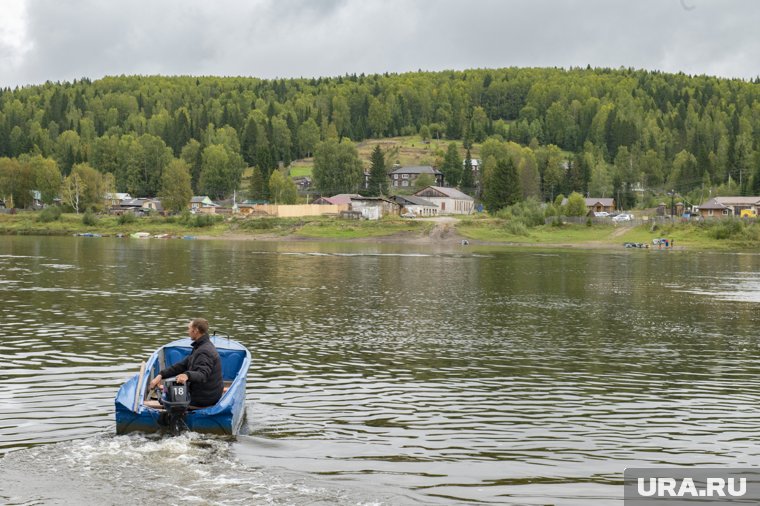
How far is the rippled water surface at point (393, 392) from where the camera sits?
19.2 m

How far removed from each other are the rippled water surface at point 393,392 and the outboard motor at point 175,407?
0.47 meters

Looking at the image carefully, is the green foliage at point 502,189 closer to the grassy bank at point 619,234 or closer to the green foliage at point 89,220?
the grassy bank at point 619,234

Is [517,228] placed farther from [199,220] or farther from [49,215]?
[49,215]

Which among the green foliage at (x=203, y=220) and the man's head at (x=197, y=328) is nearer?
the man's head at (x=197, y=328)

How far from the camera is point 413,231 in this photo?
170875mm

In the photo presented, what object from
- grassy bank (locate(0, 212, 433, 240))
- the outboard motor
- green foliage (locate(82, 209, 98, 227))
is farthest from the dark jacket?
green foliage (locate(82, 209, 98, 227))

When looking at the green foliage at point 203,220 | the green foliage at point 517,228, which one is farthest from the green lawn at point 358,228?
the green foliage at point 203,220

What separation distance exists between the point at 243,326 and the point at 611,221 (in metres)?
138

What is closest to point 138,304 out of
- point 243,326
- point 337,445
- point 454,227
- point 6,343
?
point 243,326

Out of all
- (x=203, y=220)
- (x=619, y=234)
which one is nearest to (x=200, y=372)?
(x=619, y=234)

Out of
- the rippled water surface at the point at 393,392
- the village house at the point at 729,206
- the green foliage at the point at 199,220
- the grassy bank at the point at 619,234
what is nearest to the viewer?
the rippled water surface at the point at 393,392

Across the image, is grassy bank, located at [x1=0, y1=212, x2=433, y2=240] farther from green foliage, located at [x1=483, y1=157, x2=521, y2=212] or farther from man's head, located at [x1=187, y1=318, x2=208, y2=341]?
man's head, located at [x1=187, y1=318, x2=208, y2=341]

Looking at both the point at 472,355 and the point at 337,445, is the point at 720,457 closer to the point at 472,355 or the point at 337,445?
the point at 337,445

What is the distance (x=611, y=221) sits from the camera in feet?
560
